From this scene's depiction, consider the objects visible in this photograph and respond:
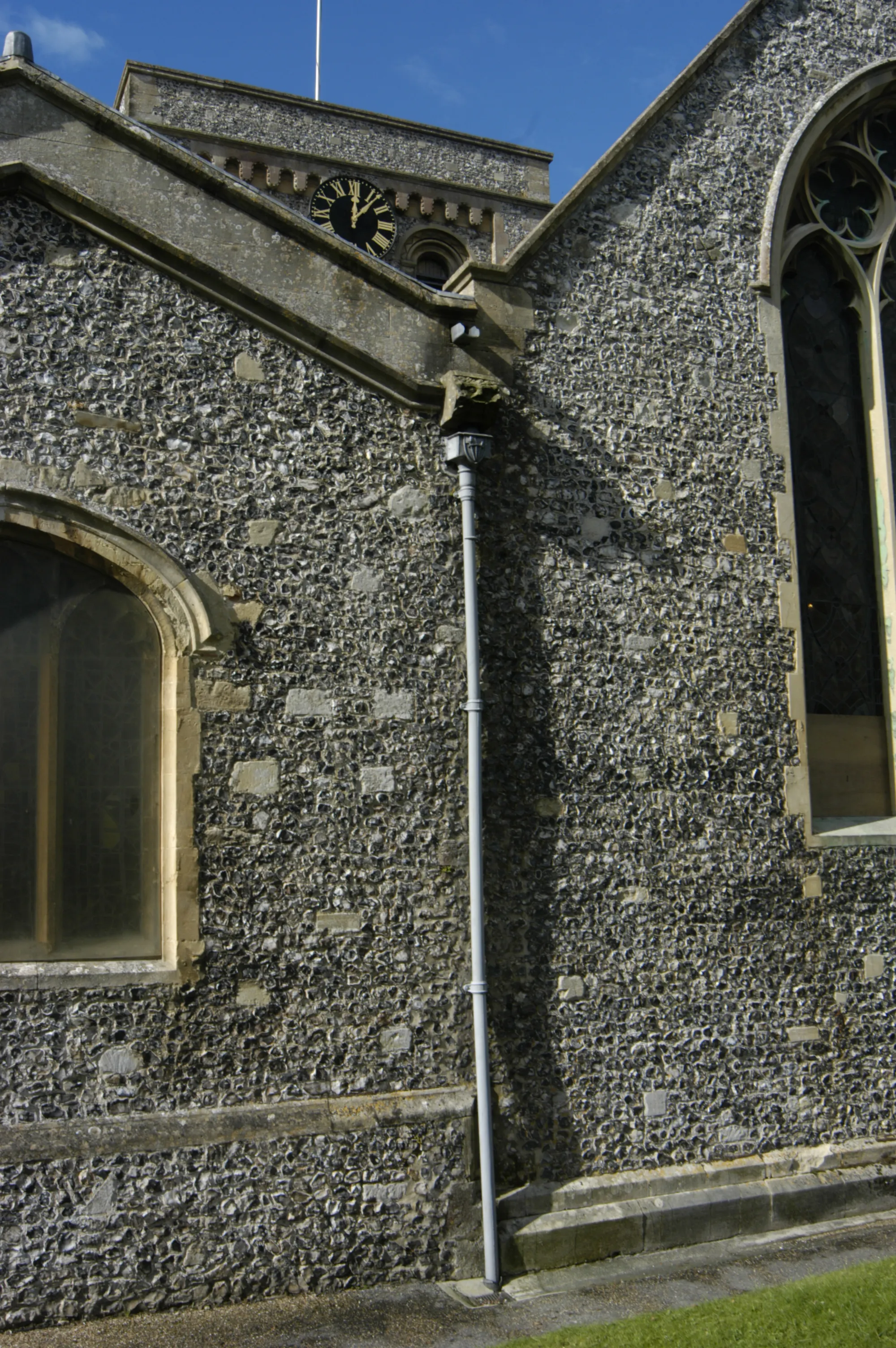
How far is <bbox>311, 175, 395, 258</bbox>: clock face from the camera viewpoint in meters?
20.2

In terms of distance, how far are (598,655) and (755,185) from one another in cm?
372

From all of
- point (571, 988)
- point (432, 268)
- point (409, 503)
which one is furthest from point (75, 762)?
point (432, 268)

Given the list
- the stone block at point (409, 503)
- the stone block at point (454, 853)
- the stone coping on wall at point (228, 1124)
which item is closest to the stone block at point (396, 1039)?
the stone coping on wall at point (228, 1124)

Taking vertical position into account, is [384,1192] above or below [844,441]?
below

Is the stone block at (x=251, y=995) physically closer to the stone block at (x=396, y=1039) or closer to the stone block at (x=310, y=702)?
the stone block at (x=396, y=1039)

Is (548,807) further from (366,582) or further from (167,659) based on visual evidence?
(167,659)

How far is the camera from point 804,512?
855cm

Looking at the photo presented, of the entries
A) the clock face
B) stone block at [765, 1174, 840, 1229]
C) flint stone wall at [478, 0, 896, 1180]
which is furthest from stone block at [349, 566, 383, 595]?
the clock face

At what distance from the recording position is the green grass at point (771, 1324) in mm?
5238

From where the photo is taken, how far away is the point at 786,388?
8375mm

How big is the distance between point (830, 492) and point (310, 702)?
14.4 ft

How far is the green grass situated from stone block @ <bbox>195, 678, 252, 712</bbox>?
3314mm

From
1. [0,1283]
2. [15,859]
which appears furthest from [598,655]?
[0,1283]

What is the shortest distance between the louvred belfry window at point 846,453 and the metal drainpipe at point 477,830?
2547 millimetres
